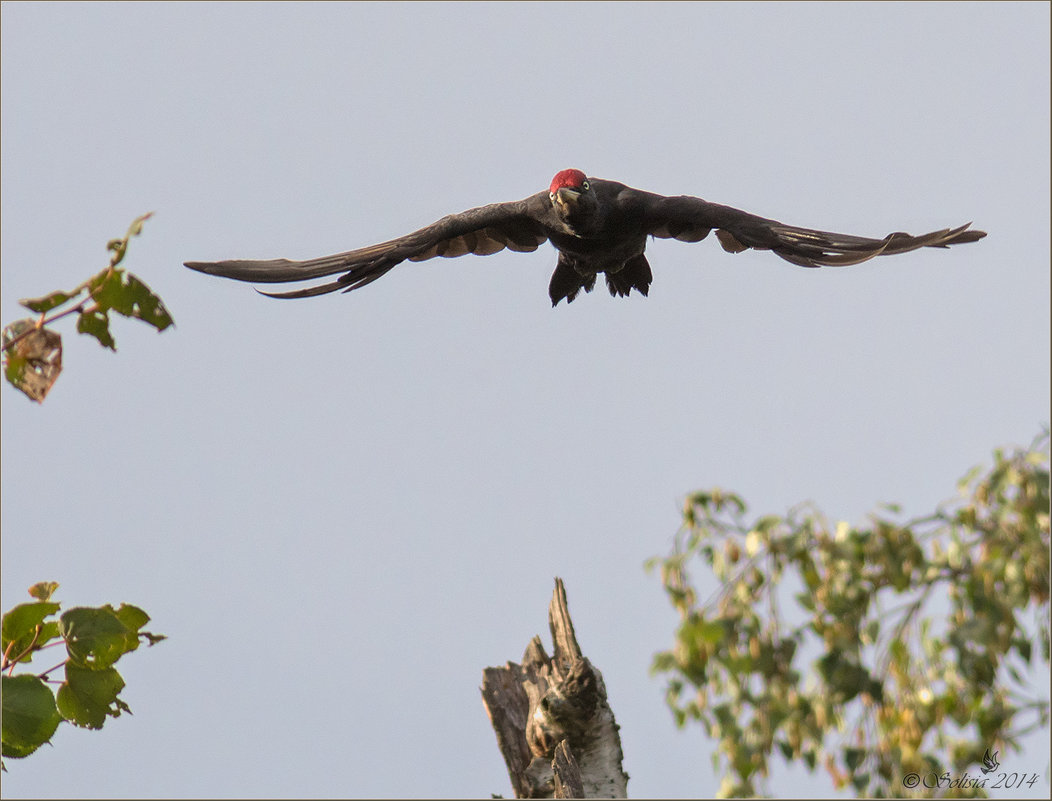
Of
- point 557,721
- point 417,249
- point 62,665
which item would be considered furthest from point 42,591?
point 417,249

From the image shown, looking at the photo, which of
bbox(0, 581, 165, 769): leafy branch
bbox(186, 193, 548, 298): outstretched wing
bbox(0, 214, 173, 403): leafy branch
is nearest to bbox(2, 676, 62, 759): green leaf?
bbox(0, 581, 165, 769): leafy branch

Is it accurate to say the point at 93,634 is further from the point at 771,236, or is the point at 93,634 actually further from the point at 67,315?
the point at 771,236

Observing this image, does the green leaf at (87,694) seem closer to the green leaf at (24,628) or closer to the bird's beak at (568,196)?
the green leaf at (24,628)

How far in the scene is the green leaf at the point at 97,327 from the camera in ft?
8.90

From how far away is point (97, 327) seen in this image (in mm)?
2764

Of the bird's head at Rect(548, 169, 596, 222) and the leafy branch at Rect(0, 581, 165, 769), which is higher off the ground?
the bird's head at Rect(548, 169, 596, 222)

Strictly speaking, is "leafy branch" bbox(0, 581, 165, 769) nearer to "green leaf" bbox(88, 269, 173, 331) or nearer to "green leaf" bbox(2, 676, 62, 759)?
"green leaf" bbox(2, 676, 62, 759)

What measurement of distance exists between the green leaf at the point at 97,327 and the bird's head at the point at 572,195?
19.3 feet

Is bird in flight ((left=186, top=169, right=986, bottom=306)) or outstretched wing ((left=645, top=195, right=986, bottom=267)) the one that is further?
bird in flight ((left=186, top=169, right=986, bottom=306))

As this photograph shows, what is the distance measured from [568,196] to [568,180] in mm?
167

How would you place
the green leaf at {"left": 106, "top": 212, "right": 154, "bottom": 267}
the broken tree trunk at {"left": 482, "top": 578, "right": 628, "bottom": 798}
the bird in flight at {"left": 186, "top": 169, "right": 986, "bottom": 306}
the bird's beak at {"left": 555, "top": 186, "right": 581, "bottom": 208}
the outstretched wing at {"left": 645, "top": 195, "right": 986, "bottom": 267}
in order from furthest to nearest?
the bird's beak at {"left": 555, "top": 186, "right": 581, "bottom": 208} → the bird in flight at {"left": 186, "top": 169, "right": 986, "bottom": 306} → the outstretched wing at {"left": 645, "top": 195, "right": 986, "bottom": 267} → the broken tree trunk at {"left": 482, "top": 578, "right": 628, "bottom": 798} → the green leaf at {"left": 106, "top": 212, "right": 154, "bottom": 267}

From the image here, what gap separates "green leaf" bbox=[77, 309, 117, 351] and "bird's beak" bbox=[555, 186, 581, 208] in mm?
5863

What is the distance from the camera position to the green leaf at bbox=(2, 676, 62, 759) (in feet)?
9.67

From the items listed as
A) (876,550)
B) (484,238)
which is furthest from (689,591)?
(484,238)
